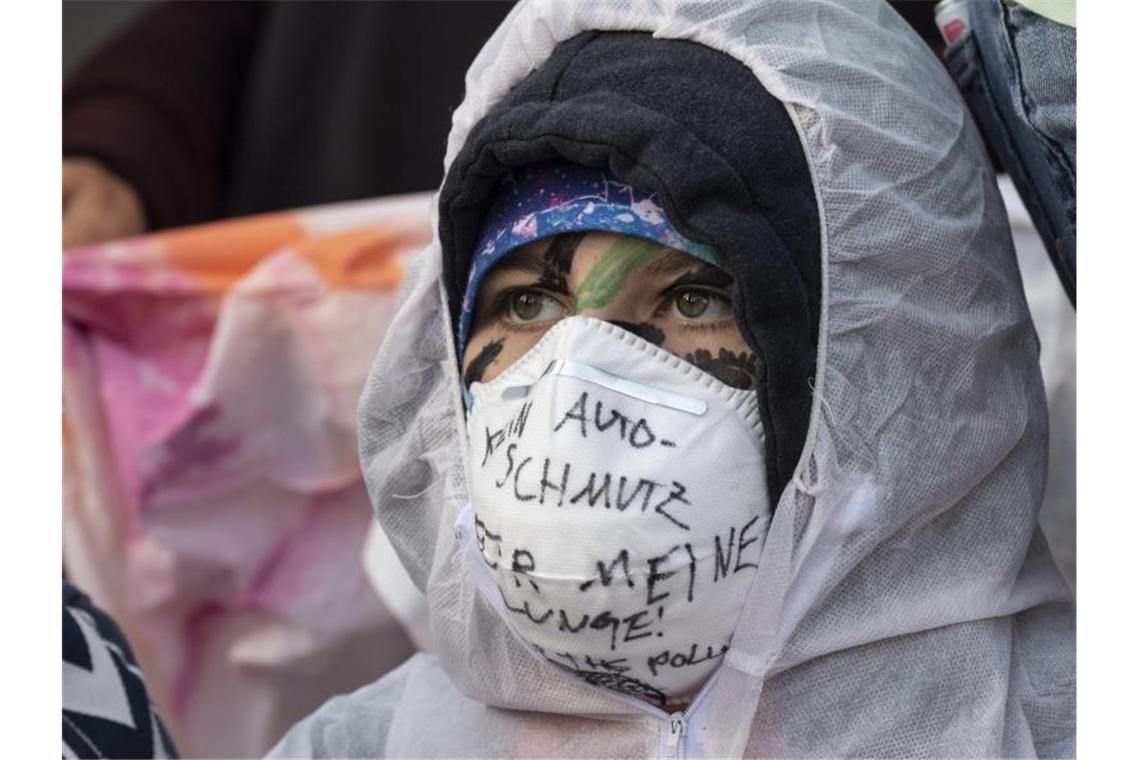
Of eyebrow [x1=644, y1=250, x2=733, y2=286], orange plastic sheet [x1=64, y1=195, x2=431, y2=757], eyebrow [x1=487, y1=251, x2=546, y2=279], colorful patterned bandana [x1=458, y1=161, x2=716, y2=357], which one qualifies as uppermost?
colorful patterned bandana [x1=458, y1=161, x2=716, y2=357]

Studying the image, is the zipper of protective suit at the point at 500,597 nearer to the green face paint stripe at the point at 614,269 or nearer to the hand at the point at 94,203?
the green face paint stripe at the point at 614,269

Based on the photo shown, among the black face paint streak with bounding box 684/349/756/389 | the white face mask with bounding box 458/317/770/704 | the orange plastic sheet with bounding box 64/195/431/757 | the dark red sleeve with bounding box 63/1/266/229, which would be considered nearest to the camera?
the white face mask with bounding box 458/317/770/704

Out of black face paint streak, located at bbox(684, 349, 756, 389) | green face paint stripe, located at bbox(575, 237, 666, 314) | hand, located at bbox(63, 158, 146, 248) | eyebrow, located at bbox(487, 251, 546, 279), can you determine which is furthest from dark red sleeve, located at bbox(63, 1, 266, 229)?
black face paint streak, located at bbox(684, 349, 756, 389)

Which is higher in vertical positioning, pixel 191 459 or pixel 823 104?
pixel 823 104

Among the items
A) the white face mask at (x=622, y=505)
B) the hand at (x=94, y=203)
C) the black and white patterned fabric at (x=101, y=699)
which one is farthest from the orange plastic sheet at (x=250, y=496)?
the white face mask at (x=622, y=505)

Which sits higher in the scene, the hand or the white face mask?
the white face mask

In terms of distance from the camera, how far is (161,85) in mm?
3373

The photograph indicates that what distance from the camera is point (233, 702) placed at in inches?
122

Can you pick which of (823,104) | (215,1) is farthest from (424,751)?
(215,1)

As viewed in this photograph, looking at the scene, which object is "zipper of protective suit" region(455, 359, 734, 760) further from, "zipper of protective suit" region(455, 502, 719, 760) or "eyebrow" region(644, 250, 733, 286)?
"eyebrow" region(644, 250, 733, 286)

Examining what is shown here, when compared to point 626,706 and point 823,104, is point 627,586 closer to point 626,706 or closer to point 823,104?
point 626,706

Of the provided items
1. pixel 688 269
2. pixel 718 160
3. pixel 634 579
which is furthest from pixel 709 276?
pixel 634 579

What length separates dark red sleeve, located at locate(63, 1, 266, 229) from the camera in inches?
132

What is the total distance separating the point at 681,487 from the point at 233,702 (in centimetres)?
159
